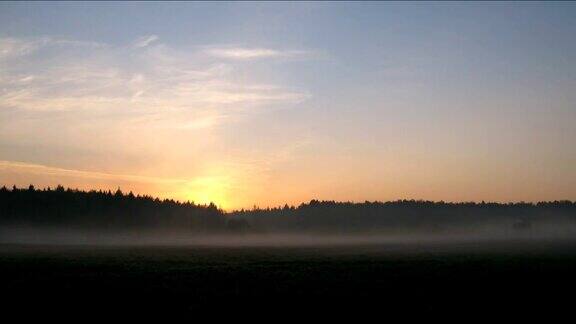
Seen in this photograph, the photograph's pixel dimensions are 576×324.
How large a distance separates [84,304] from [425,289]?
63.8ft

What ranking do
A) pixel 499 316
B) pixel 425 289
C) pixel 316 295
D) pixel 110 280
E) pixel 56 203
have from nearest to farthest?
pixel 499 316
pixel 316 295
pixel 425 289
pixel 110 280
pixel 56 203

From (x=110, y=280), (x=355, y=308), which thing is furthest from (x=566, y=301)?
(x=110, y=280)

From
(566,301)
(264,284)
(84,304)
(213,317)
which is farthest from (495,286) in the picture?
(84,304)

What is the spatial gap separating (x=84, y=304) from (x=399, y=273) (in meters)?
25.3

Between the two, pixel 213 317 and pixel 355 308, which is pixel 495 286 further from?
pixel 213 317

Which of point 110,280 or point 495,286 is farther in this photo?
point 110,280

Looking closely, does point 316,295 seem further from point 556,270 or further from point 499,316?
point 556,270

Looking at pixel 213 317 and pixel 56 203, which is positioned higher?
pixel 56 203

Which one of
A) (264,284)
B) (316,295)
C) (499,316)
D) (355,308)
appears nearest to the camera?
(499,316)

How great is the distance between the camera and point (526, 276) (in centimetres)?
3931

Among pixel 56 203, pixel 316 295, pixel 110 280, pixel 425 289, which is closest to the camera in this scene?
pixel 316 295

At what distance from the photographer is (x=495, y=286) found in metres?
33.6

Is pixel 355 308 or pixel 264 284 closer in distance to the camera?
pixel 355 308

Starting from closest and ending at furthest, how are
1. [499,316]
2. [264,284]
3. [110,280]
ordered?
[499,316] → [264,284] → [110,280]
